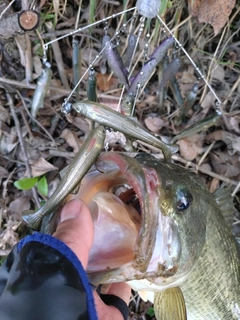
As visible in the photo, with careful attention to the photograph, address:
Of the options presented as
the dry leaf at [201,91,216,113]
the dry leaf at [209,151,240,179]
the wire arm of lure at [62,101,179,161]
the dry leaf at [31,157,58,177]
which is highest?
the wire arm of lure at [62,101,179,161]

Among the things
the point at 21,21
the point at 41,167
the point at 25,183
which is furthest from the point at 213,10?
the point at 25,183

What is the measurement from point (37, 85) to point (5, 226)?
793mm

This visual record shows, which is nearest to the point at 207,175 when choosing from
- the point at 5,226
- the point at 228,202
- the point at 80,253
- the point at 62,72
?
the point at 228,202

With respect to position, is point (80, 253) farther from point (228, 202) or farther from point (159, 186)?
point (228, 202)

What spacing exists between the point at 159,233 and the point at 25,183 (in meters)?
1.15

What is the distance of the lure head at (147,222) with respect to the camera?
4.19 ft

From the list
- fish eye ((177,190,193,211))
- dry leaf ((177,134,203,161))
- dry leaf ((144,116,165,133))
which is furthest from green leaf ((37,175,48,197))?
fish eye ((177,190,193,211))

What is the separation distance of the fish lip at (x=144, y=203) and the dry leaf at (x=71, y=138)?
104 centimetres

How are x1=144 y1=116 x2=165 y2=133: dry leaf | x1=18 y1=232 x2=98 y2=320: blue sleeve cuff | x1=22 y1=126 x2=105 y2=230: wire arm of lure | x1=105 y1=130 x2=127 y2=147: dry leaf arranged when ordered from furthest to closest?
x1=144 y1=116 x2=165 y2=133: dry leaf, x1=105 y1=130 x2=127 y2=147: dry leaf, x1=22 y1=126 x2=105 y2=230: wire arm of lure, x1=18 y1=232 x2=98 y2=320: blue sleeve cuff

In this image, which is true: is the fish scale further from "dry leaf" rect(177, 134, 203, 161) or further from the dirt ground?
"dry leaf" rect(177, 134, 203, 161)

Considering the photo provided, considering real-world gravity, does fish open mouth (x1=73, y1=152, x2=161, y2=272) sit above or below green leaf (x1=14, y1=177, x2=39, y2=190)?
above

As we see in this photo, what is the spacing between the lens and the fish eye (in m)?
1.35

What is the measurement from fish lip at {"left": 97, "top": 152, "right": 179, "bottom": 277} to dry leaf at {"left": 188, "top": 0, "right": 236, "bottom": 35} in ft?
3.57

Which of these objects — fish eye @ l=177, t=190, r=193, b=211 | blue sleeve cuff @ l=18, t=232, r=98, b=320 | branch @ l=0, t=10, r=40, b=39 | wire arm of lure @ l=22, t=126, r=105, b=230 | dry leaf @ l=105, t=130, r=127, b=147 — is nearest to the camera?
blue sleeve cuff @ l=18, t=232, r=98, b=320
